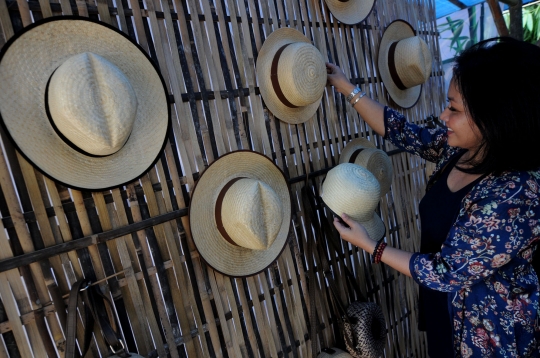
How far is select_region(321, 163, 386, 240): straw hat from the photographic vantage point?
1415 millimetres

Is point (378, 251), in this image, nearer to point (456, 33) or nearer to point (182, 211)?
point (182, 211)

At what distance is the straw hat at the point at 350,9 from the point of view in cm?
190

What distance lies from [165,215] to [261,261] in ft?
1.41

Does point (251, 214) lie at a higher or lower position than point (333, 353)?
higher

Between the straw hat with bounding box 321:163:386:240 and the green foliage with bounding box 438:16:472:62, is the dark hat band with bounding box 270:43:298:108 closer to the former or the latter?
the straw hat with bounding box 321:163:386:240

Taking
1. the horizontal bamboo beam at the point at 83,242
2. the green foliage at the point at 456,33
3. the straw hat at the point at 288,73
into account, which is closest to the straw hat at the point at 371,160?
the straw hat at the point at 288,73

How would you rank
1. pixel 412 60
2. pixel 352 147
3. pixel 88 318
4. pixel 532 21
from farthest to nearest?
pixel 532 21 → pixel 412 60 → pixel 352 147 → pixel 88 318

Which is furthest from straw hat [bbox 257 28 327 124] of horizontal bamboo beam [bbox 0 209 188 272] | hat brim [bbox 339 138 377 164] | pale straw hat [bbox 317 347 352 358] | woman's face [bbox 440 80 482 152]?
pale straw hat [bbox 317 347 352 358]

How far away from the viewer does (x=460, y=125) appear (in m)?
1.25

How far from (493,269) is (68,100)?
1348mm

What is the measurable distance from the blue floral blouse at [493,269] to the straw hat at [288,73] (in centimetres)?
72

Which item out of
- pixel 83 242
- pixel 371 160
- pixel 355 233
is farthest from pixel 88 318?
pixel 371 160

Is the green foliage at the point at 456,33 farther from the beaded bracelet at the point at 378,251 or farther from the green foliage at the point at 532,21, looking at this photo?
the beaded bracelet at the point at 378,251

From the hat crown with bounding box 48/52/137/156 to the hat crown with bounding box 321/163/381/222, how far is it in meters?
0.81
